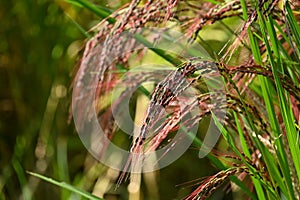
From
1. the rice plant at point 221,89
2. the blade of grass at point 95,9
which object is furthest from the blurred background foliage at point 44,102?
the blade of grass at point 95,9

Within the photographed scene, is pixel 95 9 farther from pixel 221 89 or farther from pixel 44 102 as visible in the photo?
pixel 44 102

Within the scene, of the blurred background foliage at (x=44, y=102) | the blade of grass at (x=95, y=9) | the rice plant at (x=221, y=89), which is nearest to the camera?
the rice plant at (x=221, y=89)

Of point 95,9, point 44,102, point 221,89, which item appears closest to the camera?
point 221,89

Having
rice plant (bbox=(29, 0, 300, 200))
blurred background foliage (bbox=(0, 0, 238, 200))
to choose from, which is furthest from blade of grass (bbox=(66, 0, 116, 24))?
blurred background foliage (bbox=(0, 0, 238, 200))

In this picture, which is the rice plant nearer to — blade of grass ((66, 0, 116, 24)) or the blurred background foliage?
blade of grass ((66, 0, 116, 24))

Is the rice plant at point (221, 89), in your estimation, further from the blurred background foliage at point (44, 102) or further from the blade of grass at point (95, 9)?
the blurred background foliage at point (44, 102)

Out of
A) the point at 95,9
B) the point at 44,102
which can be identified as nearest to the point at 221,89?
the point at 95,9

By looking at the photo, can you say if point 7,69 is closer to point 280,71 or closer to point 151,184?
point 151,184

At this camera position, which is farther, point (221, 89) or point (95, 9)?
point (95, 9)

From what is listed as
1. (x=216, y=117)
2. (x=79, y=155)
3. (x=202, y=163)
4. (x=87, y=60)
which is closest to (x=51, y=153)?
(x=79, y=155)
